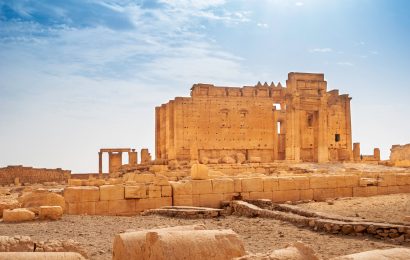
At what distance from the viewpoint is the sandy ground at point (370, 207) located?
432 inches

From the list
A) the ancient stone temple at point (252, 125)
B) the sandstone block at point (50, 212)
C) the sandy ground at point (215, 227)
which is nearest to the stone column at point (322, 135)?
the ancient stone temple at point (252, 125)

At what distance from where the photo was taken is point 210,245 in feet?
16.6

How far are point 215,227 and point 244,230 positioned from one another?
2.09 ft

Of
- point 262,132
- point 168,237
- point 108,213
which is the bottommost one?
point 108,213

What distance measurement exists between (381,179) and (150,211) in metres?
9.78

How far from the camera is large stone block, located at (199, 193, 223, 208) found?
13.7 metres

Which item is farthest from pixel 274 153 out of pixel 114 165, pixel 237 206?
pixel 237 206

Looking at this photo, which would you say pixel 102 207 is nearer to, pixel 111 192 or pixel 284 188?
pixel 111 192

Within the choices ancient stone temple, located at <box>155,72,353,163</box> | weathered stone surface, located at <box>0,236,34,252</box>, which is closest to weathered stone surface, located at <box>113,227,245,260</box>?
weathered stone surface, located at <box>0,236,34,252</box>

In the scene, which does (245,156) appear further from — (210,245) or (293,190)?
(210,245)

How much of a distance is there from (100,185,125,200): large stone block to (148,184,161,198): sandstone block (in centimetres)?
83

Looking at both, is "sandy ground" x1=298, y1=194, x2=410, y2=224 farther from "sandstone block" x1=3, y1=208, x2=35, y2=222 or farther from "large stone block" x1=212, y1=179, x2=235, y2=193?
"sandstone block" x1=3, y1=208, x2=35, y2=222

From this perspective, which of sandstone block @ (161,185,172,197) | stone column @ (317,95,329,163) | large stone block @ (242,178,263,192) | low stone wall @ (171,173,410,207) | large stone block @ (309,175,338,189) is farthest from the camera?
stone column @ (317,95,329,163)

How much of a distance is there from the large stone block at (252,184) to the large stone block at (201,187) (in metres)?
1.23
